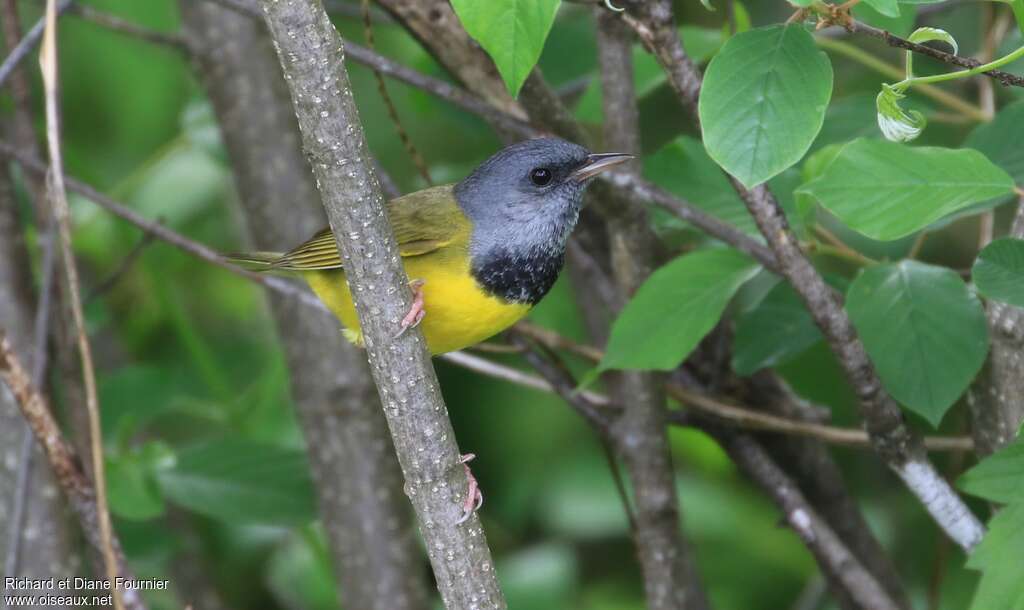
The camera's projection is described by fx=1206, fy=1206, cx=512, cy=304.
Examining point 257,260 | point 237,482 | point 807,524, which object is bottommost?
point 807,524

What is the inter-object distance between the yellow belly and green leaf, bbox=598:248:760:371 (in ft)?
1.19

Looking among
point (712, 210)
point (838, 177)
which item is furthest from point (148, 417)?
point (838, 177)

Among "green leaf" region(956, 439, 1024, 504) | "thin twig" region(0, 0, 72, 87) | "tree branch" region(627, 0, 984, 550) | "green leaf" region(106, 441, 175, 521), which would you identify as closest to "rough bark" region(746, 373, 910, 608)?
"tree branch" region(627, 0, 984, 550)

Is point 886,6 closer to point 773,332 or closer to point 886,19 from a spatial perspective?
point 886,19

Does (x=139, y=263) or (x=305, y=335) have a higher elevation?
(x=139, y=263)

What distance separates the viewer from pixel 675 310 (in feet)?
8.21

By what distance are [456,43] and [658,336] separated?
91 centimetres

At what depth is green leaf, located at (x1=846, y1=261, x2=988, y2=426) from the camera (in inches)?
91.0

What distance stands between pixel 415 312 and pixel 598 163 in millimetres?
630

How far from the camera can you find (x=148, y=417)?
3.64m

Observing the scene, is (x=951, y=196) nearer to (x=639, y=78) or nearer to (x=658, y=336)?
(x=658, y=336)

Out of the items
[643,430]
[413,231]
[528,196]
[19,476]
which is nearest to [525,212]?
[528,196]

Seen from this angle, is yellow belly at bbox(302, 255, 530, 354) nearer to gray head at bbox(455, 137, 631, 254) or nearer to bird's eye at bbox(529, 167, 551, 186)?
gray head at bbox(455, 137, 631, 254)

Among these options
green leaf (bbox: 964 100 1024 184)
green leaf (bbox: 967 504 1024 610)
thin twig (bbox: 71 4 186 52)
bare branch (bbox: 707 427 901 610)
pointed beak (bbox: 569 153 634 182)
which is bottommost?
green leaf (bbox: 967 504 1024 610)
